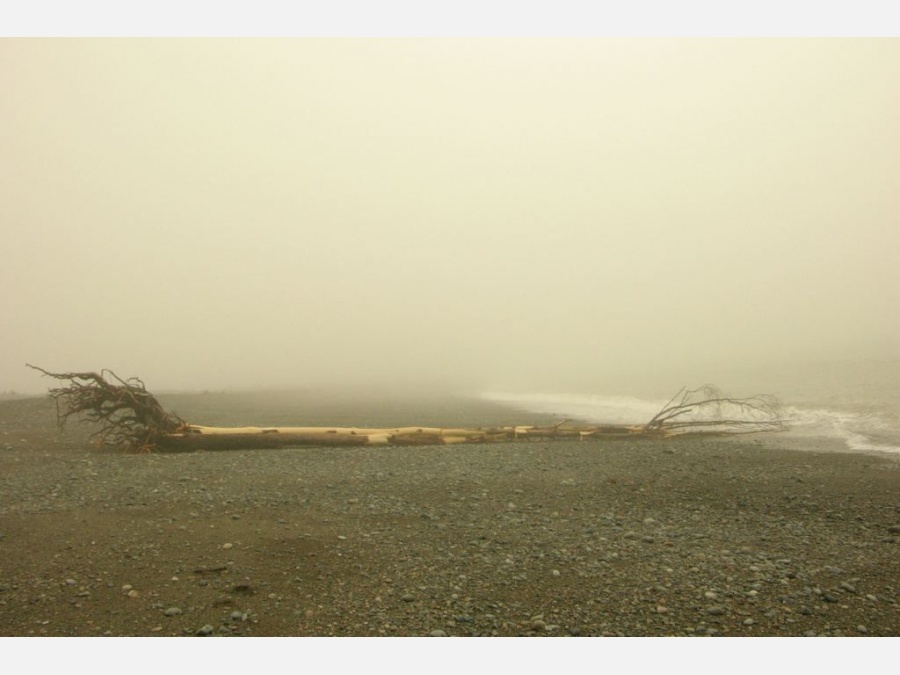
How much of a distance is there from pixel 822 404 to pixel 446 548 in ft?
92.4

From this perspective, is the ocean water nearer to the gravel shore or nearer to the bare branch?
the gravel shore

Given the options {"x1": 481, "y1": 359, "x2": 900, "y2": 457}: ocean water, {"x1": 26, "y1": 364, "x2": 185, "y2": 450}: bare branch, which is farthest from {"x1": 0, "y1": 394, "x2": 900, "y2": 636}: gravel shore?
{"x1": 481, "y1": 359, "x2": 900, "y2": 457}: ocean water

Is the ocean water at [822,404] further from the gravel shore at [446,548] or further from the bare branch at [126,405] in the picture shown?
the bare branch at [126,405]

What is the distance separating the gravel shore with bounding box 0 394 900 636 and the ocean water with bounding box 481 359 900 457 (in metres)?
6.56

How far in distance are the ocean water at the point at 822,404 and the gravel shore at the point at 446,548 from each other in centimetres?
656

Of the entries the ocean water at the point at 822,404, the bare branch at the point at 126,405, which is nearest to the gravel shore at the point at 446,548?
the bare branch at the point at 126,405

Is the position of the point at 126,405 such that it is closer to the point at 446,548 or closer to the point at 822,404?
the point at 446,548

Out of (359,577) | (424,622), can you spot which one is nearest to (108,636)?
(359,577)

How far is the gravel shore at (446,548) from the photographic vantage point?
4.88 meters

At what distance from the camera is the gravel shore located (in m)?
4.88

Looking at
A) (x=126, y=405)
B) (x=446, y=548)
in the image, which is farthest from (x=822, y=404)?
(x=126, y=405)

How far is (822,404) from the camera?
85.8 feet

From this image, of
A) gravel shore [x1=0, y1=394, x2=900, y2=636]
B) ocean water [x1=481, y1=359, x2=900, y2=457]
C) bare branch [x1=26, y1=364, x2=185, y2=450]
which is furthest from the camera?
→ ocean water [x1=481, y1=359, x2=900, y2=457]

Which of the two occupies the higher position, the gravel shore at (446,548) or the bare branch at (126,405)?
the bare branch at (126,405)
